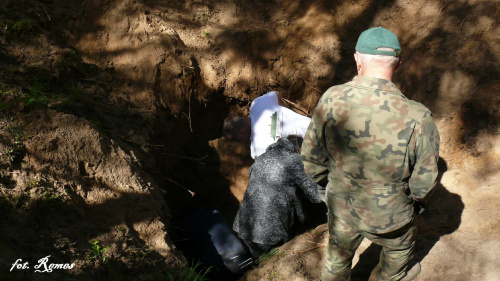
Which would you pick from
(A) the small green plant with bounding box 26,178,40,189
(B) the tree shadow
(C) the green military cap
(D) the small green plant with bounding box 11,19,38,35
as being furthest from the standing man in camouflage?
(D) the small green plant with bounding box 11,19,38,35

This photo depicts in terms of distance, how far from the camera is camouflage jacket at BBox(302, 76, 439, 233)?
7.10 feet

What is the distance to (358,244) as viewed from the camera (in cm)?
271

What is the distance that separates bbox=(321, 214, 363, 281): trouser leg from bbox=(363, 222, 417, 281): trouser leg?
113mm

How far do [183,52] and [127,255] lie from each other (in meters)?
3.00

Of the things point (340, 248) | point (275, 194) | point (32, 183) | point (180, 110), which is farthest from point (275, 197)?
point (32, 183)

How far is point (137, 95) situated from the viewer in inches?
182

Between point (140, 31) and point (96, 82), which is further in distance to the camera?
point (140, 31)

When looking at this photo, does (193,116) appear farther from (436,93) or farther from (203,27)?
(436,93)

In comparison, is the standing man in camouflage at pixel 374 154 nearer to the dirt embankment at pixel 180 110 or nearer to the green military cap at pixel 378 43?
the green military cap at pixel 378 43

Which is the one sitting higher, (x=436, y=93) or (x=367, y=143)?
(x=367, y=143)

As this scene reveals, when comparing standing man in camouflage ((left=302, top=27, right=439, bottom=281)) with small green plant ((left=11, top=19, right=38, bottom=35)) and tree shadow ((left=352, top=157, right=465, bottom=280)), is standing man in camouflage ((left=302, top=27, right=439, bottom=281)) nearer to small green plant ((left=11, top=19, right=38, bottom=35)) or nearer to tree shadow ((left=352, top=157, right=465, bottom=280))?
tree shadow ((left=352, top=157, right=465, bottom=280))

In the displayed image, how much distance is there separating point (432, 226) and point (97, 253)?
2972 mm

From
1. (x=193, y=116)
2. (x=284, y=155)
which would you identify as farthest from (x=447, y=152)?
(x=193, y=116)

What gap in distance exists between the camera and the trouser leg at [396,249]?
2.53 metres
